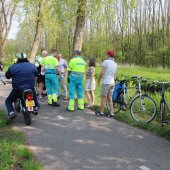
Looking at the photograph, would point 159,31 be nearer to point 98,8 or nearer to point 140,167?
point 98,8

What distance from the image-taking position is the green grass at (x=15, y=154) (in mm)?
5914

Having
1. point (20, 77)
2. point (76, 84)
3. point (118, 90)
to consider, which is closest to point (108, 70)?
point (118, 90)

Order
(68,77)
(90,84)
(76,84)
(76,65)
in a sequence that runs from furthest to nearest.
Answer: (90,84)
(68,77)
(76,84)
(76,65)

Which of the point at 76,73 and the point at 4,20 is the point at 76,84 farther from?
the point at 4,20

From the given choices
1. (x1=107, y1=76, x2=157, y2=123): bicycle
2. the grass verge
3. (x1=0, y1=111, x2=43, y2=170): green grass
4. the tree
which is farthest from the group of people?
the tree

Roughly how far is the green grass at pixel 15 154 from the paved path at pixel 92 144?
0.21 meters

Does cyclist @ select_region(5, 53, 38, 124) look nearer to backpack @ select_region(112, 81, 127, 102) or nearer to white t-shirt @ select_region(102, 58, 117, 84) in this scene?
white t-shirt @ select_region(102, 58, 117, 84)

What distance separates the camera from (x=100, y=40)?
6475cm

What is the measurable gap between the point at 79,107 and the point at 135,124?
303cm

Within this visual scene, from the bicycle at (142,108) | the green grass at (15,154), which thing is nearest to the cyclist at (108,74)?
the bicycle at (142,108)

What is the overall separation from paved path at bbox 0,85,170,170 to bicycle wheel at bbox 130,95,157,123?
66 centimetres

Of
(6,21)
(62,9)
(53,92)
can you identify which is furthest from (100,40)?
(53,92)

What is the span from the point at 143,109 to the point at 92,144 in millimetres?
2968

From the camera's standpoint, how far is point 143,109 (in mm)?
10078
